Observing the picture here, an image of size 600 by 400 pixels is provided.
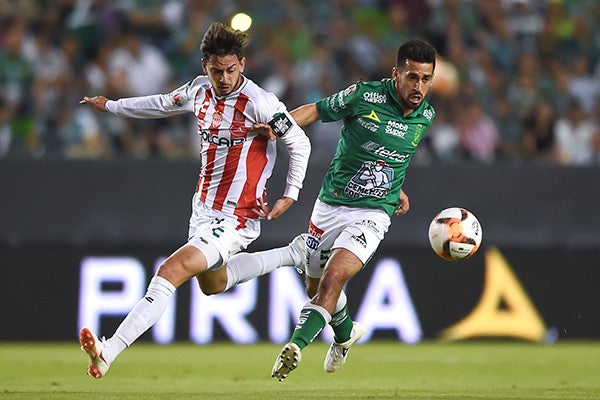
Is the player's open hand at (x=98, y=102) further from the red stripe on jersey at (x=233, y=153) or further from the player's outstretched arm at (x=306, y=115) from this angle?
the player's outstretched arm at (x=306, y=115)

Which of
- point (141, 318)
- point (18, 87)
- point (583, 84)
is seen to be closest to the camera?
point (141, 318)

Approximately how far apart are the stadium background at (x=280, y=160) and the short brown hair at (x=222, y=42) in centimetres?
537

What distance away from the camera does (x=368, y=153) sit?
371 inches

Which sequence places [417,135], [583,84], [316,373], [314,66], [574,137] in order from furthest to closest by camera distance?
[583,84], [314,66], [574,137], [316,373], [417,135]

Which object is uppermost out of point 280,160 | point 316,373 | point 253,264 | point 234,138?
point 234,138

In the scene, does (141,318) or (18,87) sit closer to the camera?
(141,318)

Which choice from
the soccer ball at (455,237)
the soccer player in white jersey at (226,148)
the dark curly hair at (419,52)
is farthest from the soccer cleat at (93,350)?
the dark curly hair at (419,52)

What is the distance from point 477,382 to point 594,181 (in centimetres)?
480

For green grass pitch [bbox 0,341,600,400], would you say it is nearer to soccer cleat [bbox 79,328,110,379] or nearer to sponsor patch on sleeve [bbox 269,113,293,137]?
soccer cleat [bbox 79,328,110,379]

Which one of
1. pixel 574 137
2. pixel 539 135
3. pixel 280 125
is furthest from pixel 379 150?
pixel 574 137

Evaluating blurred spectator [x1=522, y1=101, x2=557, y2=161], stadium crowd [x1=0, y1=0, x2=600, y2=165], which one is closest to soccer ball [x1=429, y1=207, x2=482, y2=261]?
stadium crowd [x1=0, y1=0, x2=600, y2=165]

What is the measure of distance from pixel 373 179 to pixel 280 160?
4.96 meters

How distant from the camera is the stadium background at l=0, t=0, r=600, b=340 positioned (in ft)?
46.9

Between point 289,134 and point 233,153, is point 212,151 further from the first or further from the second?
point 289,134
